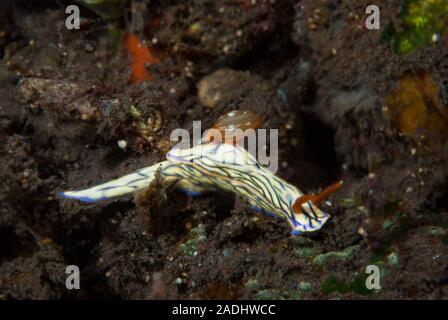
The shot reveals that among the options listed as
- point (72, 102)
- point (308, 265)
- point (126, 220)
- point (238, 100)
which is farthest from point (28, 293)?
point (238, 100)

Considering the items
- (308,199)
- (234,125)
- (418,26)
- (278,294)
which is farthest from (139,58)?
(278,294)

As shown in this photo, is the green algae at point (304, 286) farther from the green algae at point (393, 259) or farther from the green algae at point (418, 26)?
the green algae at point (418, 26)

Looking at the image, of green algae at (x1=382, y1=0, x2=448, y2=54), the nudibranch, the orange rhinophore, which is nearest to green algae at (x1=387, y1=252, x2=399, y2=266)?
the nudibranch

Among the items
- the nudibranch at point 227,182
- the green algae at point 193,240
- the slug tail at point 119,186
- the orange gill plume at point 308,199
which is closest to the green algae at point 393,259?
the nudibranch at point 227,182

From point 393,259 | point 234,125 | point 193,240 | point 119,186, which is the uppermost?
point 234,125

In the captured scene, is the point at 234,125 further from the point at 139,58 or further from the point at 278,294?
the point at 278,294

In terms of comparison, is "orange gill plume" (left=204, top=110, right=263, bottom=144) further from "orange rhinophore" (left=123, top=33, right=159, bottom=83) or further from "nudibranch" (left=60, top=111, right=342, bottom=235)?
"orange rhinophore" (left=123, top=33, right=159, bottom=83)
